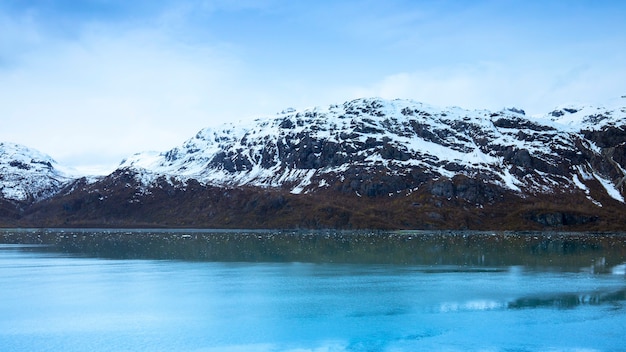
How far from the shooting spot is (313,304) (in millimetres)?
48000

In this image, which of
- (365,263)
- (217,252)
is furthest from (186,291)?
(217,252)

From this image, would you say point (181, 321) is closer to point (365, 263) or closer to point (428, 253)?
point (365, 263)

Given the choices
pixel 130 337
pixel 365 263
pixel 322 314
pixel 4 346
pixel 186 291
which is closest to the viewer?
pixel 4 346

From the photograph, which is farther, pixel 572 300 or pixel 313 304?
pixel 572 300

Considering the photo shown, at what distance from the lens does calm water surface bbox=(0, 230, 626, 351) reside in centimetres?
3569

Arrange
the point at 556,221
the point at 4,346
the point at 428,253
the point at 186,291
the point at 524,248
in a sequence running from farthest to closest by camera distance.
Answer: the point at 556,221 → the point at 524,248 → the point at 428,253 → the point at 186,291 → the point at 4,346

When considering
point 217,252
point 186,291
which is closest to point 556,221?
point 217,252

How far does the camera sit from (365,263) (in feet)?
268

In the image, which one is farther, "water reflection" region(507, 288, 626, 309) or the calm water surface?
"water reflection" region(507, 288, 626, 309)

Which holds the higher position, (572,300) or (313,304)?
(572,300)

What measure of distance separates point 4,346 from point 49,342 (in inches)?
92.2

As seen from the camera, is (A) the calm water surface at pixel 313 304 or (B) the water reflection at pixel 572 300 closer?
(A) the calm water surface at pixel 313 304

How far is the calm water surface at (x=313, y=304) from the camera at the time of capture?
35688 mm

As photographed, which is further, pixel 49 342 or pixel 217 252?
pixel 217 252
